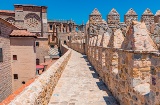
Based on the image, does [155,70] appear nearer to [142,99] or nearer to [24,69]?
[142,99]

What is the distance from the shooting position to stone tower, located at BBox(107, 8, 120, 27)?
13.1m

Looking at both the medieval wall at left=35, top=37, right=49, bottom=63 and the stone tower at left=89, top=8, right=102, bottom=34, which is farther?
the medieval wall at left=35, top=37, right=49, bottom=63

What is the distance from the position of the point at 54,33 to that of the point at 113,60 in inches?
2069

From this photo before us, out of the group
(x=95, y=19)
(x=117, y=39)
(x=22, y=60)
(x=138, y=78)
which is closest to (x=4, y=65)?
(x=22, y=60)

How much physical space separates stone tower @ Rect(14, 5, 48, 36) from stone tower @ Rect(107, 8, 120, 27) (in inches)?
1205

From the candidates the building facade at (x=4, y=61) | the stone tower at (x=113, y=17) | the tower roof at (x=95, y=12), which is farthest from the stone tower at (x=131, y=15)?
the building facade at (x=4, y=61)

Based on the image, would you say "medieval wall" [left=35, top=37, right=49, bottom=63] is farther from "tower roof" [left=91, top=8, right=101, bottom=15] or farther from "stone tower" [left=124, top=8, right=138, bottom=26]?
"stone tower" [left=124, top=8, right=138, bottom=26]

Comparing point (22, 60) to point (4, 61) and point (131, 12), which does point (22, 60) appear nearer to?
point (4, 61)

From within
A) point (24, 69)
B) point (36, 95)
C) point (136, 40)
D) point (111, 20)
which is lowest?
point (24, 69)

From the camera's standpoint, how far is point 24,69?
17.8 m

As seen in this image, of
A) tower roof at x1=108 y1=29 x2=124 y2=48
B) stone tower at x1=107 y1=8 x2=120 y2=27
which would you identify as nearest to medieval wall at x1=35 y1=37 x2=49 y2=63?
stone tower at x1=107 y1=8 x2=120 y2=27

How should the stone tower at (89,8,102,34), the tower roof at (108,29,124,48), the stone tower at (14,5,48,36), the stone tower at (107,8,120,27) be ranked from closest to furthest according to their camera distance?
1. the tower roof at (108,29,124,48)
2. the stone tower at (107,8,120,27)
3. the stone tower at (89,8,102,34)
4. the stone tower at (14,5,48,36)

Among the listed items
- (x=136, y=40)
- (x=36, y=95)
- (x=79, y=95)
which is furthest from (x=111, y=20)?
(x=36, y=95)

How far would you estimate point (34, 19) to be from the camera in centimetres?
4231
